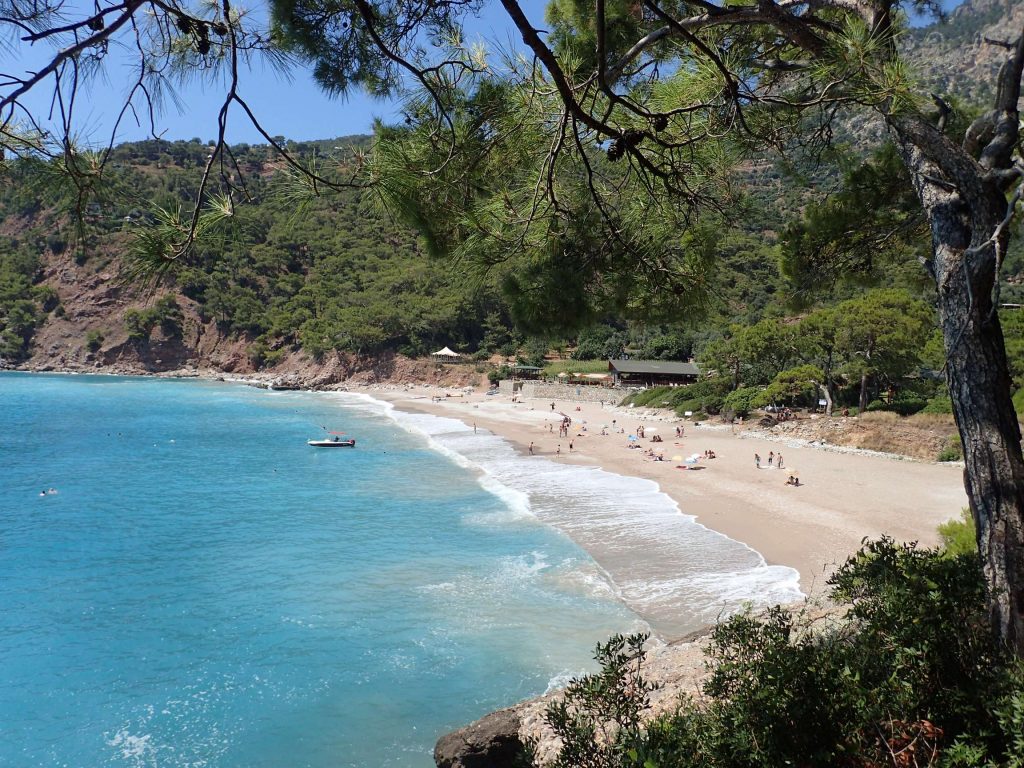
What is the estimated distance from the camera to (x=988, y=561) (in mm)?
2539

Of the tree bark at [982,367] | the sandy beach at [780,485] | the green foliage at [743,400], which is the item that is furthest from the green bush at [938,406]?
the tree bark at [982,367]

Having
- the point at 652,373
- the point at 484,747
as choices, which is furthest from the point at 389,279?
the point at 484,747

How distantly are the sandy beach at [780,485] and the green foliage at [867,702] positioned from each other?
687cm

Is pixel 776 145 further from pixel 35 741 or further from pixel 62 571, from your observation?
pixel 62 571

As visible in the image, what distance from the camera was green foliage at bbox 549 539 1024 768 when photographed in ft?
7.02

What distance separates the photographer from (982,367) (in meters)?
2.56

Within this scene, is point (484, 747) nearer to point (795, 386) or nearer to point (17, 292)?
point (795, 386)

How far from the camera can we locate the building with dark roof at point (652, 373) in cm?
4391

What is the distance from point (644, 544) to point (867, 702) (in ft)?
35.1

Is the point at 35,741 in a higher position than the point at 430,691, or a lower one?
lower

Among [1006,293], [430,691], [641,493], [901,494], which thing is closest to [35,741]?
[430,691]

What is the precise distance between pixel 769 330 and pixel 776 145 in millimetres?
28231

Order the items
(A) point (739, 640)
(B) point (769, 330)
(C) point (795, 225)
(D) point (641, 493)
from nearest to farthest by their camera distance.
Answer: (A) point (739, 640) → (C) point (795, 225) → (D) point (641, 493) → (B) point (769, 330)

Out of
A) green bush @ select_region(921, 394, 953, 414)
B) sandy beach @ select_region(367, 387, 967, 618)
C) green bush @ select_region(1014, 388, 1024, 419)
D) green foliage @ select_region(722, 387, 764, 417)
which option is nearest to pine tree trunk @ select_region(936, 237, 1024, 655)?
sandy beach @ select_region(367, 387, 967, 618)
